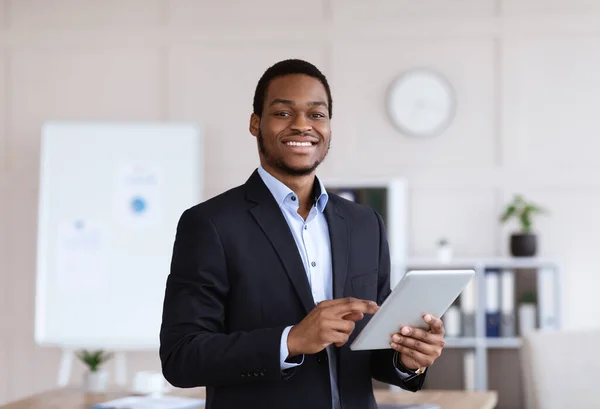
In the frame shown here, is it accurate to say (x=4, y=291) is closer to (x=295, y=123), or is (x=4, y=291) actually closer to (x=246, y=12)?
(x=246, y=12)

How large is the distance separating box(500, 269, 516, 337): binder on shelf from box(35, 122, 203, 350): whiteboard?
1820 mm

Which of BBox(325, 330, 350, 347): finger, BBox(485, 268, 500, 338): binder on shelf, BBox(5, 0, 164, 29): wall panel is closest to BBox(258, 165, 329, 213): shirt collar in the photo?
BBox(325, 330, 350, 347): finger

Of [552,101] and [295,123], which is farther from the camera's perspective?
[552,101]

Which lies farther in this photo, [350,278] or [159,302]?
[159,302]

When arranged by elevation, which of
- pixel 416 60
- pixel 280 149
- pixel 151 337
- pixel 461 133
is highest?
pixel 416 60

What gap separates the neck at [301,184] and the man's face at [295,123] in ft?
0.07

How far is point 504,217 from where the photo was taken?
17.3 feet

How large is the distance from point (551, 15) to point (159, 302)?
2.87 m

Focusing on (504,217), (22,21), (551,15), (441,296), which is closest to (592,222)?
(504,217)

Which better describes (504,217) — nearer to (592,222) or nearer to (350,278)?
(592,222)

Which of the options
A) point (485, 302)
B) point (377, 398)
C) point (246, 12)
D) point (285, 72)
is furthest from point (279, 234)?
point (246, 12)

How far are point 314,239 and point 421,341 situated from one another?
0.29 meters

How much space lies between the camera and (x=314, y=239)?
70.6 inches

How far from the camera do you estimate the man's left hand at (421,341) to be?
165 cm
